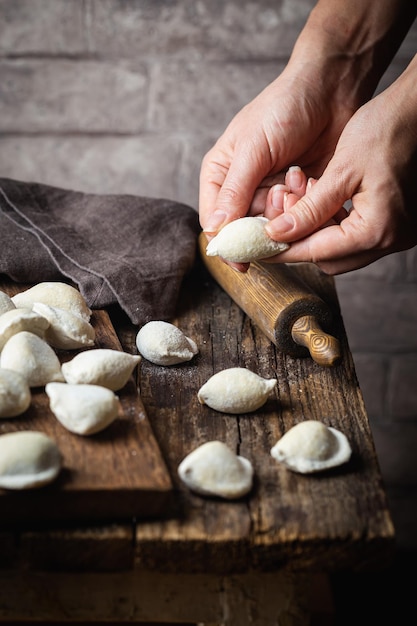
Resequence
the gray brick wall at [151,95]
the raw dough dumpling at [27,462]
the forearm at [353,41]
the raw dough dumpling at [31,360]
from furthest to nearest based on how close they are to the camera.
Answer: the gray brick wall at [151,95]
the forearm at [353,41]
the raw dough dumpling at [31,360]
the raw dough dumpling at [27,462]

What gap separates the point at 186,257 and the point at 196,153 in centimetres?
72

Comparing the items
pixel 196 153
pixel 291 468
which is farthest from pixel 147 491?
pixel 196 153

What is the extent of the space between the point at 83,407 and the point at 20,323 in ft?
0.58

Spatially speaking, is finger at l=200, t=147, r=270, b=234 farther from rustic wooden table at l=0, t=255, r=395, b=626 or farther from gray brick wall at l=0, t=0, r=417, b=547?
gray brick wall at l=0, t=0, r=417, b=547

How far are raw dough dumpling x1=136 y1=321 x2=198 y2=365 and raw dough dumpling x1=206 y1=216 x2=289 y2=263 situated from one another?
116 millimetres

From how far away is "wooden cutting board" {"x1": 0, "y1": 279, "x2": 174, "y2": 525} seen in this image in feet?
2.18

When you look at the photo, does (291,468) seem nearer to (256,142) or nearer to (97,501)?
(97,501)

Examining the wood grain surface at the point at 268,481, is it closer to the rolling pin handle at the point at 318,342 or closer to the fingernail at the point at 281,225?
the rolling pin handle at the point at 318,342

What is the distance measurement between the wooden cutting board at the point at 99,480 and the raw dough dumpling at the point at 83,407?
0.01m

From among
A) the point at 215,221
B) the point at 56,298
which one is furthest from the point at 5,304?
the point at 215,221

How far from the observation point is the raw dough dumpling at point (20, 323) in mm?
854

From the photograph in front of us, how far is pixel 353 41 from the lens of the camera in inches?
47.9

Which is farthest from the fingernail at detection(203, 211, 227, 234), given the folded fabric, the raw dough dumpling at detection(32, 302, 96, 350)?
the raw dough dumpling at detection(32, 302, 96, 350)

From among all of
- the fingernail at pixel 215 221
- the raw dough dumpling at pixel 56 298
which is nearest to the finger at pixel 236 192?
the fingernail at pixel 215 221
